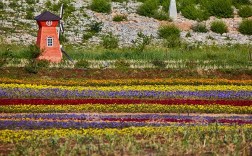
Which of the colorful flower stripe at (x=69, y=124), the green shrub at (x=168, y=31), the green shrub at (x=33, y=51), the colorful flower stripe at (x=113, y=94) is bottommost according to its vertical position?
the colorful flower stripe at (x=69, y=124)

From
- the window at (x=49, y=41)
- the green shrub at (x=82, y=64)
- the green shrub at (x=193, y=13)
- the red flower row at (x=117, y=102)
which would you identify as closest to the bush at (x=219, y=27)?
the green shrub at (x=193, y=13)

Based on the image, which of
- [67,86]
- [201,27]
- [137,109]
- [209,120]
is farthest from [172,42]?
[209,120]

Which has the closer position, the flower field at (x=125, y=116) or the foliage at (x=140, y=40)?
the flower field at (x=125, y=116)

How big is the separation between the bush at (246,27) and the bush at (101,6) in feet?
38.4

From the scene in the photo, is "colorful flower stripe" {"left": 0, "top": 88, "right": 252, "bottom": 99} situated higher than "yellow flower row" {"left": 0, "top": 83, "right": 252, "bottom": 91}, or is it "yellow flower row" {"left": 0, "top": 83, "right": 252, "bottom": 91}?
"yellow flower row" {"left": 0, "top": 83, "right": 252, "bottom": 91}

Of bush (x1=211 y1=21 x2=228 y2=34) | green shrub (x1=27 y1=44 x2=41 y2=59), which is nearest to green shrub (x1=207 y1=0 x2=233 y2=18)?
bush (x1=211 y1=21 x2=228 y2=34)

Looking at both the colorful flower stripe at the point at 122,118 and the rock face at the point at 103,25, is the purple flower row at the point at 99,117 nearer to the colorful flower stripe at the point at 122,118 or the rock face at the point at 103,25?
the colorful flower stripe at the point at 122,118

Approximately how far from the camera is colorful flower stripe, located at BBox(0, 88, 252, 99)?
30794 millimetres

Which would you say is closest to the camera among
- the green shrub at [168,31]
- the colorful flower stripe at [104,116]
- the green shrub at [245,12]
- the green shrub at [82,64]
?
the colorful flower stripe at [104,116]

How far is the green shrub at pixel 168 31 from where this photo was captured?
51.8 m

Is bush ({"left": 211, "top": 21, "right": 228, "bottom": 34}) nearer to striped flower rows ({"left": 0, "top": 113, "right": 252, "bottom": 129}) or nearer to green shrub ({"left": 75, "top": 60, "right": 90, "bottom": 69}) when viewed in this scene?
green shrub ({"left": 75, "top": 60, "right": 90, "bottom": 69})

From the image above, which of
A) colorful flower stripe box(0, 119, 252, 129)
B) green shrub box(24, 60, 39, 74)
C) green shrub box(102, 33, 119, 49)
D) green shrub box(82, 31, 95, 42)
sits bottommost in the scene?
colorful flower stripe box(0, 119, 252, 129)

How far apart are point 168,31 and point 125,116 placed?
89.8ft

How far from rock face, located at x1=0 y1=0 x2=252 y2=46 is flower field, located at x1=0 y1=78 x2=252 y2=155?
614 inches
